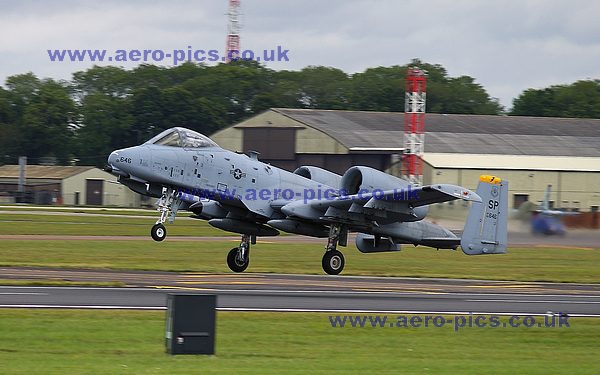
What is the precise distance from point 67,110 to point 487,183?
6391cm

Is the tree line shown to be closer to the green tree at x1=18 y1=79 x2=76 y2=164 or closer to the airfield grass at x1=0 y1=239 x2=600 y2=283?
the green tree at x1=18 y1=79 x2=76 y2=164

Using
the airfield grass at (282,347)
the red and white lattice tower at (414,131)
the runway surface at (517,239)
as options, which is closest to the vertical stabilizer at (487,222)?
the airfield grass at (282,347)

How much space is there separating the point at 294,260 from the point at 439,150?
34013 millimetres

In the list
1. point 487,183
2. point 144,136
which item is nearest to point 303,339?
point 487,183

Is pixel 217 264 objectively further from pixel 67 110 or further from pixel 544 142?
pixel 67 110

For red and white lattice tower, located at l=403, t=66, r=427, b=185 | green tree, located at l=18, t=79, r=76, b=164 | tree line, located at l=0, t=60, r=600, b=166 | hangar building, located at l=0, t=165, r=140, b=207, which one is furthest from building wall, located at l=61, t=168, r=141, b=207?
red and white lattice tower, located at l=403, t=66, r=427, b=185

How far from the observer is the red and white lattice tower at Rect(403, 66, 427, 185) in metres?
64.2

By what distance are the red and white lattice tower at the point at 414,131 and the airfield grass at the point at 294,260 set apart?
18608mm

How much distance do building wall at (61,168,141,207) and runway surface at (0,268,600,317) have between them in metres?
52.7

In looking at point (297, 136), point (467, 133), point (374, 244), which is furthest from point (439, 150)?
point (374, 244)

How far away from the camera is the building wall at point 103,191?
81562mm

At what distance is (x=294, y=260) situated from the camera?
1487 inches

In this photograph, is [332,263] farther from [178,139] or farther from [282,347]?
[282,347]

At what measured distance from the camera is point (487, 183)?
28141 millimetres
